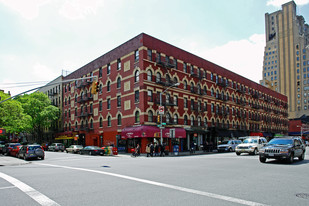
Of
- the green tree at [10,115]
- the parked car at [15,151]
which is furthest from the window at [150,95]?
the green tree at [10,115]

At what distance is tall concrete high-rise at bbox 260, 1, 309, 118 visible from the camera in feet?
364

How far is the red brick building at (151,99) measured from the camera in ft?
113

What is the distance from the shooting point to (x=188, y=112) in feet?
132

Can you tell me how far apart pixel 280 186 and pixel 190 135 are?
3239cm

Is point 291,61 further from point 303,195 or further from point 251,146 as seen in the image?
point 303,195

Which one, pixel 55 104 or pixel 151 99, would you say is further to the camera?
pixel 55 104

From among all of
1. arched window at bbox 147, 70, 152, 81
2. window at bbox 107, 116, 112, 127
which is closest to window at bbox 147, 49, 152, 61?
arched window at bbox 147, 70, 152, 81

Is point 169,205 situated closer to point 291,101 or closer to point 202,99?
point 202,99

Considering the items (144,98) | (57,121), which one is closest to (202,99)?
(144,98)

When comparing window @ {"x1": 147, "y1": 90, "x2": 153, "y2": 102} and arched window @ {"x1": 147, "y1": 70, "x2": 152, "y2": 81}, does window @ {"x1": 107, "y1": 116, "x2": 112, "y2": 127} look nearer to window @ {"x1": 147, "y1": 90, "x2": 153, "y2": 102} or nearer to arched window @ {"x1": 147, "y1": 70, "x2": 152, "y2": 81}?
window @ {"x1": 147, "y1": 90, "x2": 153, "y2": 102}

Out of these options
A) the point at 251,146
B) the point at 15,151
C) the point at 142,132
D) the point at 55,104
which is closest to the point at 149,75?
the point at 142,132

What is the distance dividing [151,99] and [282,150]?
68.4 ft

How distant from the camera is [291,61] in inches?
4454

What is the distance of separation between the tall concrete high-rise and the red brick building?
69563mm
